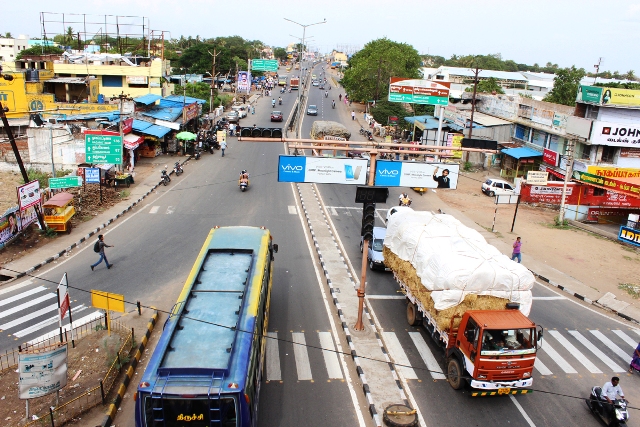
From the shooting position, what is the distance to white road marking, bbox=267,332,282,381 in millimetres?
12398

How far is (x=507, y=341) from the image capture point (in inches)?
448

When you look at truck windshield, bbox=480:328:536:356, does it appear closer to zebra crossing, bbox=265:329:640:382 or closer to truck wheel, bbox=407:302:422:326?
zebra crossing, bbox=265:329:640:382

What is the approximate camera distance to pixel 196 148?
1634 inches

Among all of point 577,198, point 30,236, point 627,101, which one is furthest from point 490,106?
point 30,236

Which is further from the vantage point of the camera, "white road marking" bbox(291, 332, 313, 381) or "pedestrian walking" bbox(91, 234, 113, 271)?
"pedestrian walking" bbox(91, 234, 113, 271)

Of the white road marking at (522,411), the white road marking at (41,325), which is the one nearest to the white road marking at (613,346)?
the white road marking at (522,411)

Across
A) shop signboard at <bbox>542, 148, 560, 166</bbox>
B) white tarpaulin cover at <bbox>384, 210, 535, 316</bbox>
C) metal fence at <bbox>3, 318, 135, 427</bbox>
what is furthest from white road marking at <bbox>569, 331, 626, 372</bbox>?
shop signboard at <bbox>542, 148, 560, 166</bbox>

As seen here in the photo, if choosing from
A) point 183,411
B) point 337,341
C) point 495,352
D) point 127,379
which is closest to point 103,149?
point 127,379

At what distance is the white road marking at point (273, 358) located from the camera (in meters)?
12.4

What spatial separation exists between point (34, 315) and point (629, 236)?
27.5 metres

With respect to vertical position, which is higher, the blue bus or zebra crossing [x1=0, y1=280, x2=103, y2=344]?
the blue bus

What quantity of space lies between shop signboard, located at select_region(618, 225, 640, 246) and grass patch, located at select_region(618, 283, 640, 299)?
641 cm

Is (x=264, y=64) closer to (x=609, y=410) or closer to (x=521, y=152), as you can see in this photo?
(x=521, y=152)

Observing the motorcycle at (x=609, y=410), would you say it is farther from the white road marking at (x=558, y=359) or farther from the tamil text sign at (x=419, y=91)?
the tamil text sign at (x=419, y=91)
